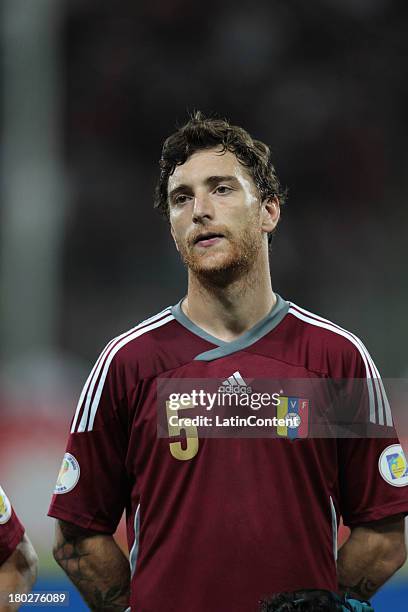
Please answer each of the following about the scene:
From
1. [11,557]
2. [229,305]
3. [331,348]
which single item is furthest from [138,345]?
[11,557]

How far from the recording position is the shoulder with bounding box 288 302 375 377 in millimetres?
2182

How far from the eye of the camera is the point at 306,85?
5805 millimetres

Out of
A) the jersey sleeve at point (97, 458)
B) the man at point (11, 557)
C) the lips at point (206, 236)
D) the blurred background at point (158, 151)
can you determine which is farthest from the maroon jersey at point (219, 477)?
the blurred background at point (158, 151)

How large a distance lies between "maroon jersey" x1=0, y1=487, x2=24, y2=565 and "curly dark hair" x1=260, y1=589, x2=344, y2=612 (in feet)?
1.83

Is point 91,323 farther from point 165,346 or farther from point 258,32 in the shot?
point 165,346

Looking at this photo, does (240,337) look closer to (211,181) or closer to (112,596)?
(211,181)

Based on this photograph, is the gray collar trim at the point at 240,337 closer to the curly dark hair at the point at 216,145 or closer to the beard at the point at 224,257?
the beard at the point at 224,257

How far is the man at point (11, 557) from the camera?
7.00 ft

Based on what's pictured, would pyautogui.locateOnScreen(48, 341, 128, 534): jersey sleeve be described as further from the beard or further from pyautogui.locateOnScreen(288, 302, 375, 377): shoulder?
pyautogui.locateOnScreen(288, 302, 375, 377): shoulder

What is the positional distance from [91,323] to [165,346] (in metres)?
2.85

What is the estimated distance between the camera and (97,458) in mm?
2199

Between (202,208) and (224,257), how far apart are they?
0.12m

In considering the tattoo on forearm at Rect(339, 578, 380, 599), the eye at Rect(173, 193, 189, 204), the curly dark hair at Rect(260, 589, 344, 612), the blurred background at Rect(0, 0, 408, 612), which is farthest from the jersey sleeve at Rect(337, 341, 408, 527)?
the blurred background at Rect(0, 0, 408, 612)

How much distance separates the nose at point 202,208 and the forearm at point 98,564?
754 millimetres
